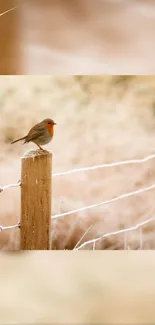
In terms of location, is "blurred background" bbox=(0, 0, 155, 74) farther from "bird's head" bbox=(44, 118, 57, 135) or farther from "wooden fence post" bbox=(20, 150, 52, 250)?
"wooden fence post" bbox=(20, 150, 52, 250)

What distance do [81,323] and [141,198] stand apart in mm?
751

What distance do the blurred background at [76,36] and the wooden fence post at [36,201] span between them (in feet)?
1.66

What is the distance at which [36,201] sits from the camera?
7.18 ft

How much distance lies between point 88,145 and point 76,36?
2.00 ft

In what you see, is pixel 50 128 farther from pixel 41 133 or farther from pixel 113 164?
pixel 113 164

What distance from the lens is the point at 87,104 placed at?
7.03 feet

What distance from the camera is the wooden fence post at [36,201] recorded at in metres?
2.16

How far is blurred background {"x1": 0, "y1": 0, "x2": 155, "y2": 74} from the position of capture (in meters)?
2.12

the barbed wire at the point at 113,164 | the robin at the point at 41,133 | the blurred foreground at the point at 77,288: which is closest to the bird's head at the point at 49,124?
the robin at the point at 41,133

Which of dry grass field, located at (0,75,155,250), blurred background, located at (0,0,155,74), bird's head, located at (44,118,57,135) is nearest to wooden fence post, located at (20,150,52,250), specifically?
dry grass field, located at (0,75,155,250)

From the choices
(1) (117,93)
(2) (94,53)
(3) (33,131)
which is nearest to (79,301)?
(3) (33,131)

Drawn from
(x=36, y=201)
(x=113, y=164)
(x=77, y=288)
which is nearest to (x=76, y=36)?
(x=113, y=164)

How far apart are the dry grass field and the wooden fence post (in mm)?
36

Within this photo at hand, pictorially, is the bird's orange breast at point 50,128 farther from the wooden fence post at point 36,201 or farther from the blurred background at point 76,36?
the blurred background at point 76,36
